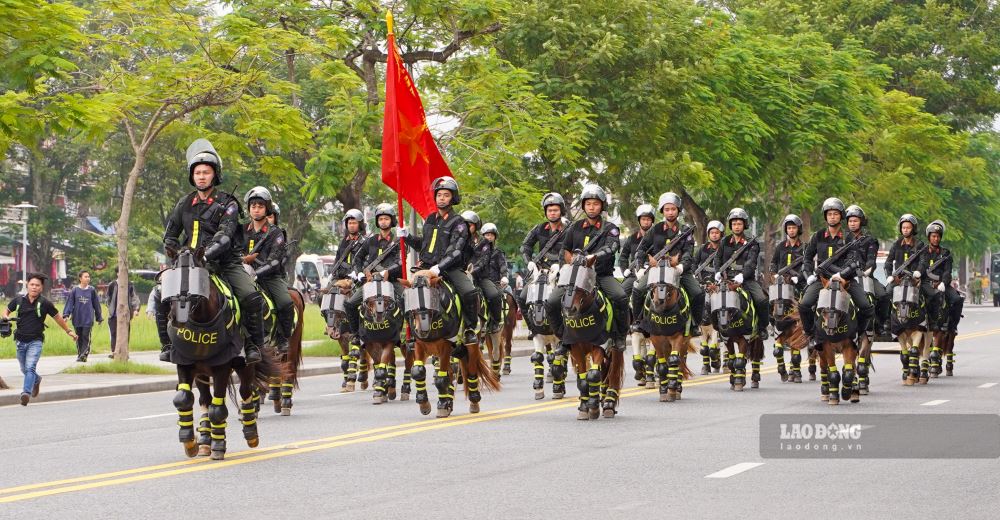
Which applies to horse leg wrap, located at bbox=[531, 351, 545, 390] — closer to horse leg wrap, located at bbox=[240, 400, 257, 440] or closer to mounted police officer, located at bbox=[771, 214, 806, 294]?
mounted police officer, located at bbox=[771, 214, 806, 294]

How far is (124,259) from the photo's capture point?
2659 cm

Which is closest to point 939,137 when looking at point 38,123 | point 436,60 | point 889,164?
point 889,164

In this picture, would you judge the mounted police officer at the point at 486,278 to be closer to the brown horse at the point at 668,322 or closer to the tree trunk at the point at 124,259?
the brown horse at the point at 668,322

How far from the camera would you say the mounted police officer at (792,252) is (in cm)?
2077

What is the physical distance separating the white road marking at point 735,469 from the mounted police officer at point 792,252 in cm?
879

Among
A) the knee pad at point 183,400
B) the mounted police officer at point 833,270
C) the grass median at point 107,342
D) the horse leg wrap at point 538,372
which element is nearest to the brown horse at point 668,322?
the mounted police officer at point 833,270

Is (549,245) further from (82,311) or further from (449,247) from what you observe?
(82,311)

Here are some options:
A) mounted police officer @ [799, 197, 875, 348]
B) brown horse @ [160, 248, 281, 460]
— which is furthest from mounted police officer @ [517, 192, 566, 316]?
brown horse @ [160, 248, 281, 460]

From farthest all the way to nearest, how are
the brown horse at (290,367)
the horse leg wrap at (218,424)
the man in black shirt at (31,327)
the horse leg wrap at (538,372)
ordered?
1. the man in black shirt at (31,327)
2. the horse leg wrap at (538,372)
3. the brown horse at (290,367)
4. the horse leg wrap at (218,424)

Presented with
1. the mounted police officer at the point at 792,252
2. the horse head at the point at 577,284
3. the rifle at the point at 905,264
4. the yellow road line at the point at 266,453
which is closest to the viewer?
the yellow road line at the point at 266,453

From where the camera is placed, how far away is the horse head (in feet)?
51.8

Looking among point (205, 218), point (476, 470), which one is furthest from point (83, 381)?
point (476, 470)

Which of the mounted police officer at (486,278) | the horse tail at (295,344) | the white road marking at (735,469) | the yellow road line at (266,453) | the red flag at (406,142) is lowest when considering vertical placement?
the white road marking at (735,469)

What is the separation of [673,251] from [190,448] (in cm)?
783
